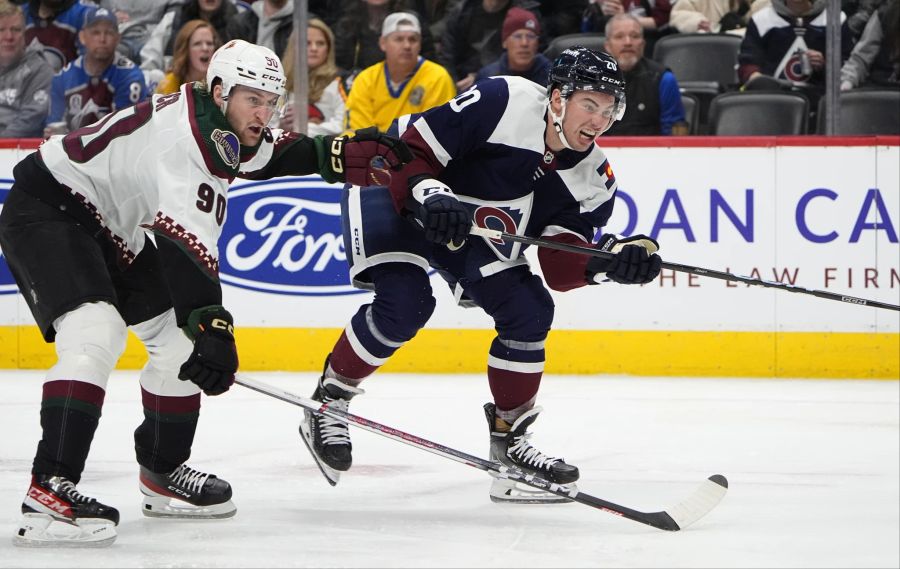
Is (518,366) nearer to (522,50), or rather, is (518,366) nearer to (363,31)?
(522,50)

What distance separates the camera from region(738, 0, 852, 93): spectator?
5.68 m

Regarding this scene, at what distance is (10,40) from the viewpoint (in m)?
6.09

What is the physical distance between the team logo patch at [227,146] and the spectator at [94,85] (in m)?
3.07

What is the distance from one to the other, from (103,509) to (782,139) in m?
3.61

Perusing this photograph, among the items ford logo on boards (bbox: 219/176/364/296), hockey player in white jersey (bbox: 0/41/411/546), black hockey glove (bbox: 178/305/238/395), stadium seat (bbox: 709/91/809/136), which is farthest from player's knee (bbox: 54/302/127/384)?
stadium seat (bbox: 709/91/809/136)

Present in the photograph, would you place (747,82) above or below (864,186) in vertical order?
above

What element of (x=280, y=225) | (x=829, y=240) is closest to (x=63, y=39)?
(x=280, y=225)

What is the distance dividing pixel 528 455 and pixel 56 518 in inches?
49.0

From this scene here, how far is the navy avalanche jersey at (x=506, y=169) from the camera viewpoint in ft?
11.5

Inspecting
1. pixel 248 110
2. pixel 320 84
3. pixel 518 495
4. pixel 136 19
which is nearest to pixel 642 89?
pixel 320 84

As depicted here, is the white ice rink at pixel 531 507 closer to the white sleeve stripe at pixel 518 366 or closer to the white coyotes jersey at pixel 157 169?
the white sleeve stripe at pixel 518 366

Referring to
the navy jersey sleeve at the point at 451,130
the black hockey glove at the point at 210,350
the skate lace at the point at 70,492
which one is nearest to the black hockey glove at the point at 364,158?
the navy jersey sleeve at the point at 451,130

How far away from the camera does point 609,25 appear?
5.88m

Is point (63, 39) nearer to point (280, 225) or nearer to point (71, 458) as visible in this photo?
point (280, 225)
